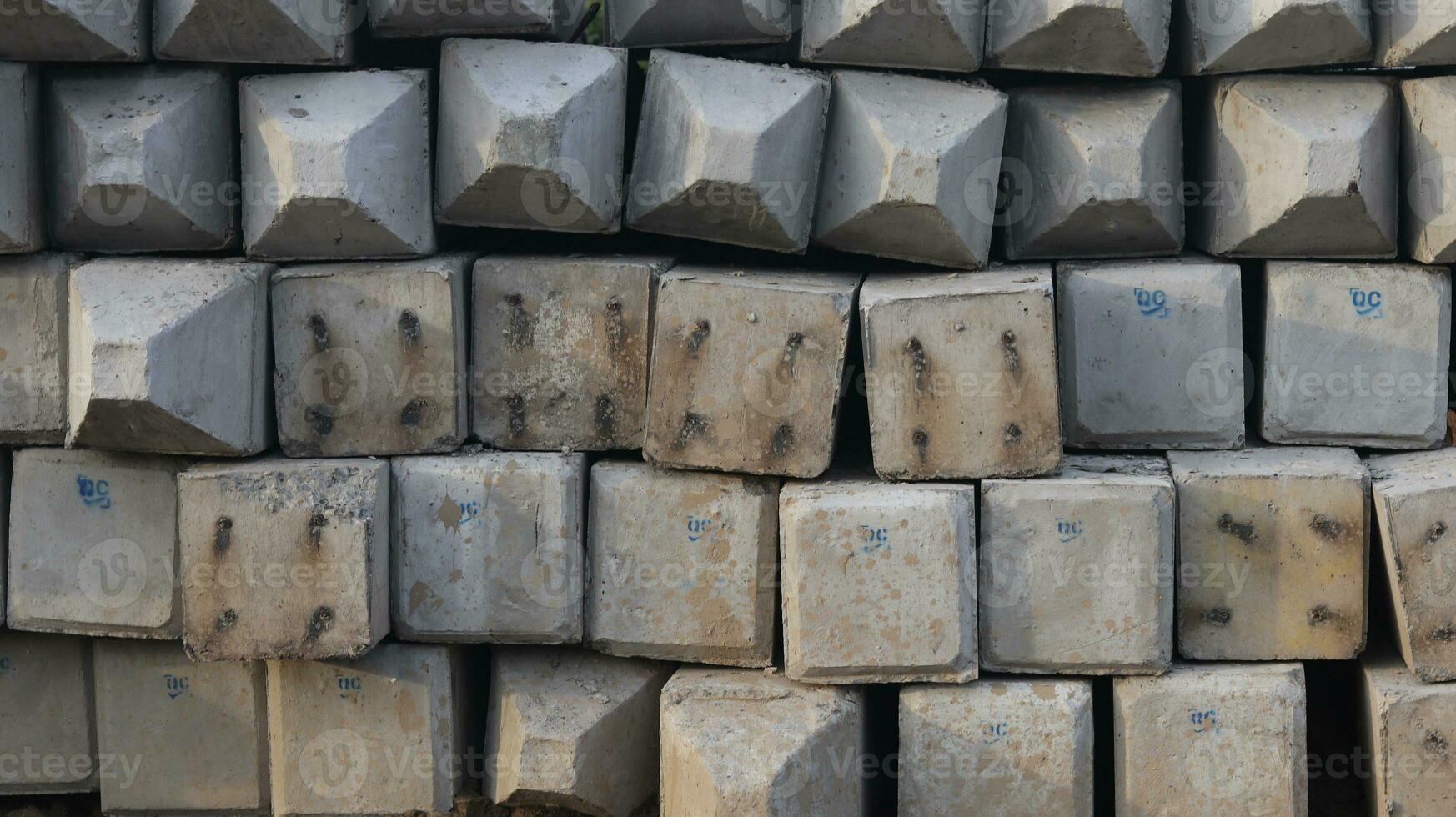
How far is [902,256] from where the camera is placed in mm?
4156

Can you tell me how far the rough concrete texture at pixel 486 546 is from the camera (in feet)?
13.2

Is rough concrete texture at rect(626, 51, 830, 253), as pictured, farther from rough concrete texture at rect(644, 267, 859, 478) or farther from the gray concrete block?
the gray concrete block

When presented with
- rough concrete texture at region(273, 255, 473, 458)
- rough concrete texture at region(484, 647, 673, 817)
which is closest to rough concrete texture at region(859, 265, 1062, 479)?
rough concrete texture at region(484, 647, 673, 817)

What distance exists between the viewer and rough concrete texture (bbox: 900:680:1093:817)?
3.88 metres

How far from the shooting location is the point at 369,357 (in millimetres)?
4016

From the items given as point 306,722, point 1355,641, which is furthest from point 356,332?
point 1355,641

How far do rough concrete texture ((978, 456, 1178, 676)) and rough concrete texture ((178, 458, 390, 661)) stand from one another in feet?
5.38

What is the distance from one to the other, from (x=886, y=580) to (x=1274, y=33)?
1.77 m

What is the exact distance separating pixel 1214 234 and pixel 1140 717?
1359 millimetres

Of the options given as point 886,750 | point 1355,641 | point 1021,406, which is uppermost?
point 1021,406

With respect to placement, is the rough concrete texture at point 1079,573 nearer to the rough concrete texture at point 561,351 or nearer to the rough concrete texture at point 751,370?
the rough concrete texture at point 751,370

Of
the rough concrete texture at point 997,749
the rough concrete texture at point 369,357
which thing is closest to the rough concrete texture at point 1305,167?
the rough concrete texture at point 997,749

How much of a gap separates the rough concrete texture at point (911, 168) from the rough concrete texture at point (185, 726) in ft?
6.93

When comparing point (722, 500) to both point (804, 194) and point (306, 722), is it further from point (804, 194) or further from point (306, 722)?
point (306, 722)
